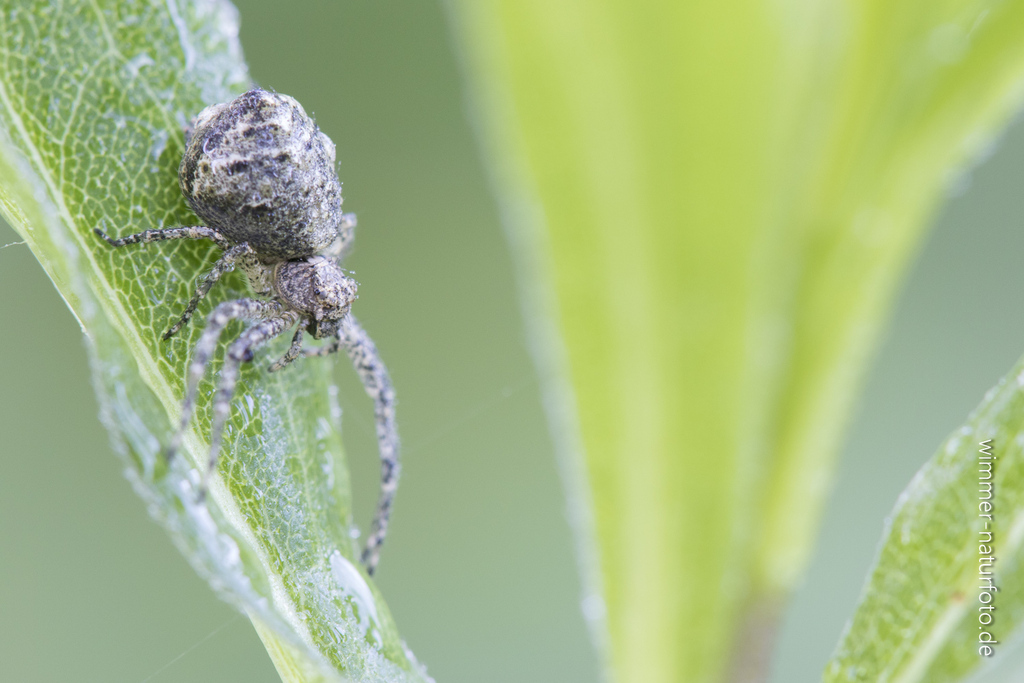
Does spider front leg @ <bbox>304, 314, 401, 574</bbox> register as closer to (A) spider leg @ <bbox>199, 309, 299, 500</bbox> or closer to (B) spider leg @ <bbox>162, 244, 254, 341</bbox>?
(A) spider leg @ <bbox>199, 309, 299, 500</bbox>

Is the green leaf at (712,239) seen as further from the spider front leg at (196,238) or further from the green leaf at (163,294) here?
the spider front leg at (196,238)

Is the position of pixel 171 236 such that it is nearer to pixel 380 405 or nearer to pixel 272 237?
pixel 272 237

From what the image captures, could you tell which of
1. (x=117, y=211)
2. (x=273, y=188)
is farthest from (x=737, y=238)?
(x=273, y=188)

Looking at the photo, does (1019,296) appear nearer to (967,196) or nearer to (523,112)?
(967,196)

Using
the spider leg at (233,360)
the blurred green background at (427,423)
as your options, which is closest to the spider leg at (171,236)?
the spider leg at (233,360)

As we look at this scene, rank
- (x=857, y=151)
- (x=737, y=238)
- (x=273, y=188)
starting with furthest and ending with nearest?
(x=273, y=188), (x=857, y=151), (x=737, y=238)

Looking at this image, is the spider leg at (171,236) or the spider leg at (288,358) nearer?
the spider leg at (171,236)
